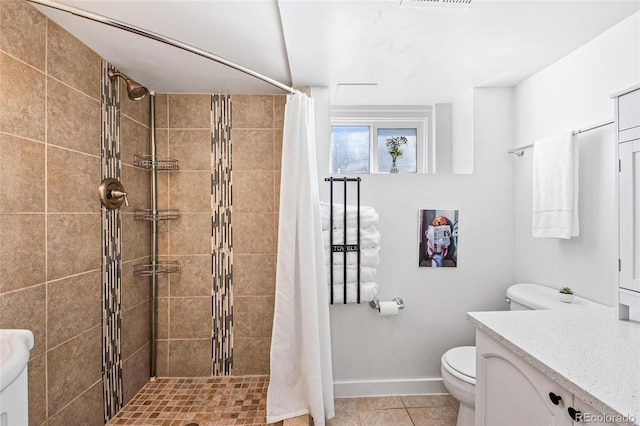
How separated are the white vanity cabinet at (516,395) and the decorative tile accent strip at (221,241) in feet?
5.73

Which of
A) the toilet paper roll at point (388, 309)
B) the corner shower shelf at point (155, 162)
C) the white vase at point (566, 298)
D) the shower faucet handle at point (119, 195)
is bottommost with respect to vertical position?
the toilet paper roll at point (388, 309)

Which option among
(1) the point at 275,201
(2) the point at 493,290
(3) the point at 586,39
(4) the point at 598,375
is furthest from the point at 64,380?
→ (3) the point at 586,39

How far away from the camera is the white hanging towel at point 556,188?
67.5 inches

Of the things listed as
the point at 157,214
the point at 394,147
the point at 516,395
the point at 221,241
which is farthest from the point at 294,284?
the point at 394,147

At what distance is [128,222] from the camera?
7.10 feet

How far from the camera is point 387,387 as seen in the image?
2.29 m

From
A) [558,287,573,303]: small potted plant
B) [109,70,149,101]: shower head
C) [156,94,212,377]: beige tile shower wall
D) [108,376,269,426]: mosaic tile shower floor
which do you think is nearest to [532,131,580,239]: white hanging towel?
[558,287,573,303]: small potted plant

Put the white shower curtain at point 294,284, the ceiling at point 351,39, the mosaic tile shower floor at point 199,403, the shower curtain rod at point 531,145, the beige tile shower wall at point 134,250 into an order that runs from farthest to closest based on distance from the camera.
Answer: the beige tile shower wall at point 134,250, the mosaic tile shower floor at point 199,403, the white shower curtain at point 294,284, the shower curtain rod at point 531,145, the ceiling at point 351,39

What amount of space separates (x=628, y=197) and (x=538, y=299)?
2.56 ft

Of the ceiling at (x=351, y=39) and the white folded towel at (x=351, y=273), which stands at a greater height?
the ceiling at (x=351, y=39)

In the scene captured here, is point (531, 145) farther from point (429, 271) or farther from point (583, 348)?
point (583, 348)

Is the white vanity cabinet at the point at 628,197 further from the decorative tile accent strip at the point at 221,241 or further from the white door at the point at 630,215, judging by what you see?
the decorative tile accent strip at the point at 221,241

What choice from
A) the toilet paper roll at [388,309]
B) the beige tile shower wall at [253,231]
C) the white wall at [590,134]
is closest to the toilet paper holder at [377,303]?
the toilet paper roll at [388,309]

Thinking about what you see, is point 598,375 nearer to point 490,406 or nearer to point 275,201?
point 490,406
